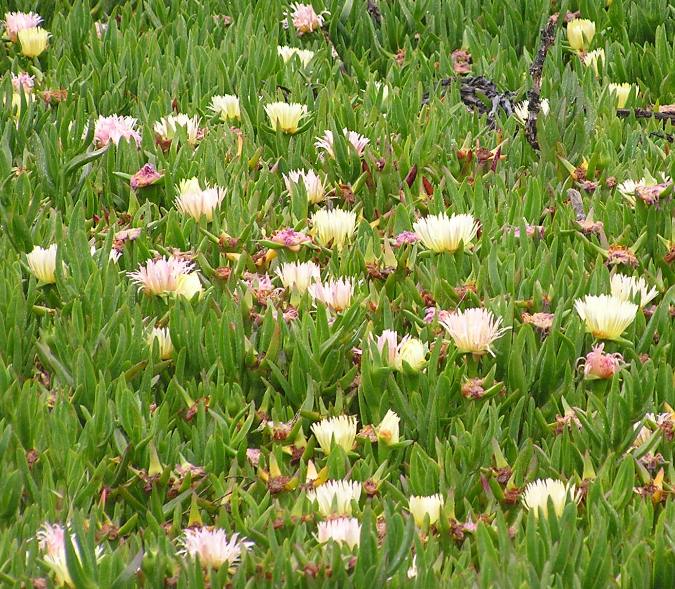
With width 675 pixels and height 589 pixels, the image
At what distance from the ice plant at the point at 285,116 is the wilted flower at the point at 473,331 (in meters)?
0.89

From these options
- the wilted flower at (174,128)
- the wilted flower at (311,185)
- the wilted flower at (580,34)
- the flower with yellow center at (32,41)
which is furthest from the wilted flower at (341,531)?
the wilted flower at (580,34)

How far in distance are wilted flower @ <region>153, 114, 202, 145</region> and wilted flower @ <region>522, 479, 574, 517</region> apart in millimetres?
1312

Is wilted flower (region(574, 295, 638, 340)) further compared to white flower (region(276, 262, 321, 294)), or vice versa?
white flower (region(276, 262, 321, 294))

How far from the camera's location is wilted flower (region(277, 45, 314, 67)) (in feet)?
10.1

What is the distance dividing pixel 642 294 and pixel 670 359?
5.6 inches

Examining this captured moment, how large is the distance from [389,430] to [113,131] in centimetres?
117

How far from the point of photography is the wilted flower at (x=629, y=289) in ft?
6.62

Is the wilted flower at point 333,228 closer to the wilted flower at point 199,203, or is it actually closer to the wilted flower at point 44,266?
the wilted flower at point 199,203

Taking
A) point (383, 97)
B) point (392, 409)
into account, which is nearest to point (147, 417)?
point (392, 409)

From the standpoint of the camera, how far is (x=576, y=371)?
6.25ft

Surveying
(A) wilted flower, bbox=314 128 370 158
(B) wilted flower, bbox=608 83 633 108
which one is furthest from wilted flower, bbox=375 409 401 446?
(B) wilted flower, bbox=608 83 633 108

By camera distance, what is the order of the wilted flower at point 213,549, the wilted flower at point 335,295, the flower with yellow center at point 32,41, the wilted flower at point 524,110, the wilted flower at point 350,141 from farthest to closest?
the flower with yellow center at point 32,41, the wilted flower at point 524,110, the wilted flower at point 350,141, the wilted flower at point 335,295, the wilted flower at point 213,549

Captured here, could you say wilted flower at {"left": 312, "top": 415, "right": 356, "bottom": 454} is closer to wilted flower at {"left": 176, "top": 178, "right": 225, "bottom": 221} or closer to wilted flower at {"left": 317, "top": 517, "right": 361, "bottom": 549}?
wilted flower at {"left": 317, "top": 517, "right": 361, "bottom": 549}

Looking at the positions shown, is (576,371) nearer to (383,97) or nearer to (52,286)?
(52,286)
